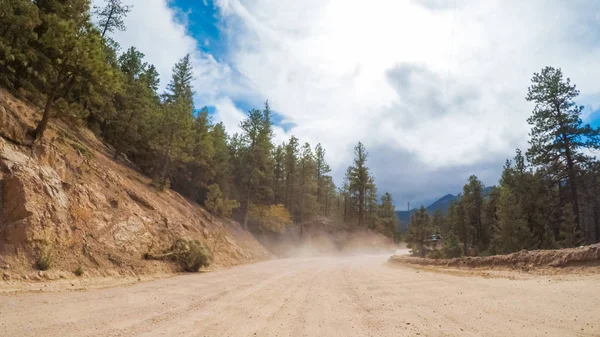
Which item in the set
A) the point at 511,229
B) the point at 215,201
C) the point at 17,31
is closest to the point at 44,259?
the point at 17,31

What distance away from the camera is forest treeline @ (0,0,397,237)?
572 inches

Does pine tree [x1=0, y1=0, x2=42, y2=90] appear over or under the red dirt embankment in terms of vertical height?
over

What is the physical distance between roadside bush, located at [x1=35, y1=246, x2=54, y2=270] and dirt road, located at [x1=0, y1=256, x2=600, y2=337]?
2474 mm

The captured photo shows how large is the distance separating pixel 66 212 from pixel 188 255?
19.5 ft

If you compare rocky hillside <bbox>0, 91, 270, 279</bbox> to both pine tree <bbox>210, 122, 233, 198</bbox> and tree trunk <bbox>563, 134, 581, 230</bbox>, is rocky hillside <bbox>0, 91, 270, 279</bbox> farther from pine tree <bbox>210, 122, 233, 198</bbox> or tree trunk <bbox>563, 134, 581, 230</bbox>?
tree trunk <bbox>563, 134, 581, 230</bbox>

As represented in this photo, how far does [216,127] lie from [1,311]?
38336 millimetres

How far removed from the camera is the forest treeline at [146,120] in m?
14.5

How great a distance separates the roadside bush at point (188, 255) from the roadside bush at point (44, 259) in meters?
6.21

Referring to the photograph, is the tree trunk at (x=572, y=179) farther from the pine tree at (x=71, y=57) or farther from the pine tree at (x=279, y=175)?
the pine tree at (x=279, y=175)

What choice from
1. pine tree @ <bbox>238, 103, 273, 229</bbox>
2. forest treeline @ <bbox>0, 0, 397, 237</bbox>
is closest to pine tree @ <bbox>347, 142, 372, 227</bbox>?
forest treeline @ <bbox>0, 0, 397, 237</bbox>

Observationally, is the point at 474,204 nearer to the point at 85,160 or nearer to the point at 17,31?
the point at 85,160

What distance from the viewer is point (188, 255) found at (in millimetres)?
16281

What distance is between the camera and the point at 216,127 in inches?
1687

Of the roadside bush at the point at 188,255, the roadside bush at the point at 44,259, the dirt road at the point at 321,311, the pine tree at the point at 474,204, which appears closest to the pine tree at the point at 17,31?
the roadside bush at the point at 44,259
